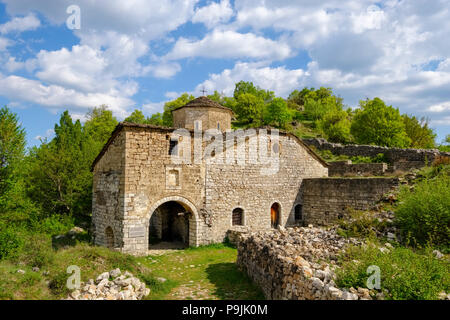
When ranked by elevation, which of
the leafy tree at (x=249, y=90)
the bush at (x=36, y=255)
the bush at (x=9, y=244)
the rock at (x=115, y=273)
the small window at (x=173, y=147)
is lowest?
the rock at (x=115, y=273)

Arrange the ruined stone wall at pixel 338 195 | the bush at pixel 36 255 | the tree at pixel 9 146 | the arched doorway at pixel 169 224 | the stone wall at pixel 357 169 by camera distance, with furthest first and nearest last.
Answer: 1. the stone wall at pixel 357 169
2. the arched doorway at pixel 169 224
3. the ruined stone wall at pixel 338 195
4. the tree at pixel 9 146
5. the bush at pixel 36 255

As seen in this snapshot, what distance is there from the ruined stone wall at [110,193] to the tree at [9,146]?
3.45m

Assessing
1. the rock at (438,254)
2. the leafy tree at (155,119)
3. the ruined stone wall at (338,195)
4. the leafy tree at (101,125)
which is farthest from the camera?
the leafy tree at (155,119)

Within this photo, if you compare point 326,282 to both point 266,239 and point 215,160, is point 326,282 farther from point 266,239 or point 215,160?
point 215,160

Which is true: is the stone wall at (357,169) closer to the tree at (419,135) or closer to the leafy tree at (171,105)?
the tree at (419,135)

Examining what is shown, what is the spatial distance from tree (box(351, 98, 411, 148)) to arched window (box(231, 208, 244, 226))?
19.4 meters

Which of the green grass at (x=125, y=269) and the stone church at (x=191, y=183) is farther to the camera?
the stone church at (x=191, y=183)

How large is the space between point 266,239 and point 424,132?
29550 mm

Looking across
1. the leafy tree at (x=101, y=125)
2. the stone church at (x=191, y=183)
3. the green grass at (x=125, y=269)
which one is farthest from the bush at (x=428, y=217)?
the leafy tree at (x=101, y=125)

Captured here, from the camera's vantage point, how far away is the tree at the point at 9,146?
11.5 metres

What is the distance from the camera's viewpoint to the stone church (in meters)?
12.4

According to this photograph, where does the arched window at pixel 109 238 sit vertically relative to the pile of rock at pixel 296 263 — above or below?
below

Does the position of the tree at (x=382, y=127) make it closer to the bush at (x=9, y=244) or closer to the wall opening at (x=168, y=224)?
the wall opening at (x=168, y=224)

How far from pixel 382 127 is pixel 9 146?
95.3ft
